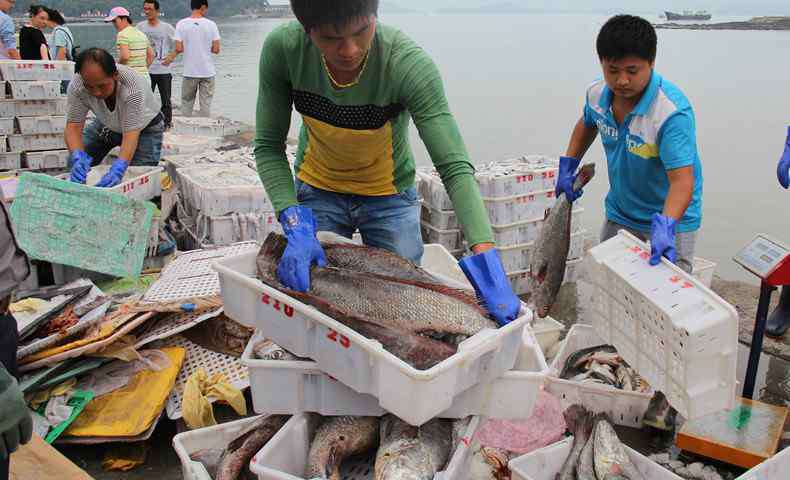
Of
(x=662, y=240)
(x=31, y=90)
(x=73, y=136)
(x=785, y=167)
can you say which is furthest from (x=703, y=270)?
(x=31, y=90)

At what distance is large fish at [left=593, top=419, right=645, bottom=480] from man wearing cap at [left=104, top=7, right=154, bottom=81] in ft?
25.5

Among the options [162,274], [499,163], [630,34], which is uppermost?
[630,34]

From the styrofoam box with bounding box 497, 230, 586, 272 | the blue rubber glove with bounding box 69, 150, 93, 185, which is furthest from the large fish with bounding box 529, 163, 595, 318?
the blue rubber glove with bounding box 69, 150, 93, 185

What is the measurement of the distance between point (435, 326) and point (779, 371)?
3092mm

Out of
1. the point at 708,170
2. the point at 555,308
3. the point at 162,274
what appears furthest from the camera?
the point at 708,170

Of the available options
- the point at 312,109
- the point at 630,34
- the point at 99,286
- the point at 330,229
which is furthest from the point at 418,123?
the point at 99,286

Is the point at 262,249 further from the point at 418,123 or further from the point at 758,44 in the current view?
the point at 758,44

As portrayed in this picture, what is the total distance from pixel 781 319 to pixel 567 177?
6.80 feet

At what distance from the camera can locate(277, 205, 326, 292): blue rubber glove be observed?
2.39 metres

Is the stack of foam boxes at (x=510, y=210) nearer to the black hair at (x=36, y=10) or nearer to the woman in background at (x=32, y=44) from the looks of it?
the woman in background at (x=32, y=44)

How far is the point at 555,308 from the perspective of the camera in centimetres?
504

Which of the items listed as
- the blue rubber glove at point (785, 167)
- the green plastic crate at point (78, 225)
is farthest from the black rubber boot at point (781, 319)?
the green plastic crate at point (78, 225)

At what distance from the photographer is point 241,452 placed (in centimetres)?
253

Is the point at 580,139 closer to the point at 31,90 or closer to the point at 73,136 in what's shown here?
the point at 73,136
